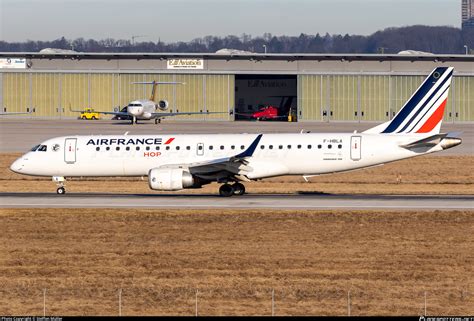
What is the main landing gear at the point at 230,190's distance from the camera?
50.6 metres

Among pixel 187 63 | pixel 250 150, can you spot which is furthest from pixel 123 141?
pixel 187 63

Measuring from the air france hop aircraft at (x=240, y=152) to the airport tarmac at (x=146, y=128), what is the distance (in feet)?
107

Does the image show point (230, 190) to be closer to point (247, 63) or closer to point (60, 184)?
point (60, 184)

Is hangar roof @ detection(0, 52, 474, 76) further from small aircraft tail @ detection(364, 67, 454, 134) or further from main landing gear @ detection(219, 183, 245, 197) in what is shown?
main landing gear @ detection(219, 183, 245, 197)

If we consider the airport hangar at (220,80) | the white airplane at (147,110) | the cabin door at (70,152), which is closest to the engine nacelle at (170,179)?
the cabin door at (70,152)

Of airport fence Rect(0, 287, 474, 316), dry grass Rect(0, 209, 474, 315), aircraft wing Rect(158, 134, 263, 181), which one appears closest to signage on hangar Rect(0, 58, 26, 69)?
aircraft wing Rect(158, 134, 263, 181)

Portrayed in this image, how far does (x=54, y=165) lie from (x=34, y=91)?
65946 mm

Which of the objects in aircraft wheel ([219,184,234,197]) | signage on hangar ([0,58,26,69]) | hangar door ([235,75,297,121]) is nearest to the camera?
aircraft wheel ([219,184,234,197])

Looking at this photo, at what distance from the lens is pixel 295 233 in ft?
129

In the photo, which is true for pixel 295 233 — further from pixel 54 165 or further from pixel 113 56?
pixel 113 56

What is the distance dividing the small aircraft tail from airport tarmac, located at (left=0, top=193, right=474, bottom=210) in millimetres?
3448

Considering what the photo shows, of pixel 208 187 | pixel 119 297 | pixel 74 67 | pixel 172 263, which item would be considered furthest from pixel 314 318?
pixel 74 67

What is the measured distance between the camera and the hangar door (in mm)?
121062

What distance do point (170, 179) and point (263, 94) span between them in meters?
77.1
